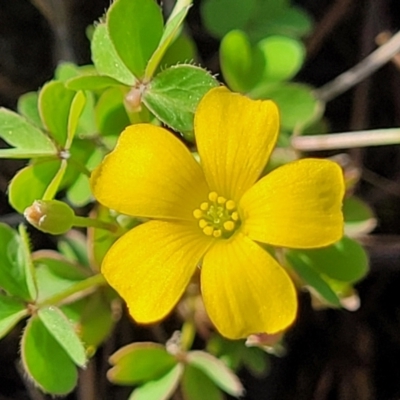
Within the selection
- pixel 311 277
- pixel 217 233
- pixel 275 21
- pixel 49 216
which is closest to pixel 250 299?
pixel 217 233

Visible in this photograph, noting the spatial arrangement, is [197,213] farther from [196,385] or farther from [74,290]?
[196,385]

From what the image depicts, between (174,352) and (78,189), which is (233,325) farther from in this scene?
(78,189)

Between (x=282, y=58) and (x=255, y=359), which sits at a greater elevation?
(x=282, y=58)

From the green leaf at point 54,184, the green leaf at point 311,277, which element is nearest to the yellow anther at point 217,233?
the green leaf at point 311,277

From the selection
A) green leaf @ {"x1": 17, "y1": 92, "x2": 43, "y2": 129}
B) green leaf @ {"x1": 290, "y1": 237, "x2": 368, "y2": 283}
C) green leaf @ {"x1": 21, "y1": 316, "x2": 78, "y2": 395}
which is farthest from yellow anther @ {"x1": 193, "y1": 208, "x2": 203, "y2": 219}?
green leaf @ {"x1": 17, "y1": 92, "x2": 43, "y2": 129}

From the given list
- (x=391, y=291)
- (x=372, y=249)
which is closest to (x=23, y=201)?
(x=372, y=249)

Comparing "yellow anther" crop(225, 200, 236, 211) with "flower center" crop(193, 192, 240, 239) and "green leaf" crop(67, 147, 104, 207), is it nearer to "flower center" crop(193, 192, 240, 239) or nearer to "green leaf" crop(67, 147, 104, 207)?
"flower center" crop(193, 192, 240, 239)
